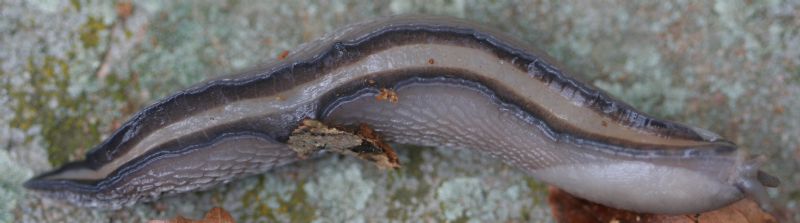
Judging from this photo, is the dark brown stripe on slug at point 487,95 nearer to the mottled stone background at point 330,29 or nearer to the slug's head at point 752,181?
the slug's head at point 752,181

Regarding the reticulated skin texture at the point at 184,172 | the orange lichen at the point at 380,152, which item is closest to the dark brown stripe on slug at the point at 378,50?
the reticulated skin texture at the point at 184,172

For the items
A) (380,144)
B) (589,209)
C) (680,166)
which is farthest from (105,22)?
(680,166)

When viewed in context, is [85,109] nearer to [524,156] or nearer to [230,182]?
[230,182]

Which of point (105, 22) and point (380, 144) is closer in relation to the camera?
point (380, 144)

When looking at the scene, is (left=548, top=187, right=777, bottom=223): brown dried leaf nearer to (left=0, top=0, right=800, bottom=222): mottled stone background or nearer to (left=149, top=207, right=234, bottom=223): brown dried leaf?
(left=0, top=0, right=800, bottom=222): mottled stone background

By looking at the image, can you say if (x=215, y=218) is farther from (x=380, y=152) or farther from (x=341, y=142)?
(x=380, y=152)

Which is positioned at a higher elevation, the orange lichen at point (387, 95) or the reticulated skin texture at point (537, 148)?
the orange lichen at point (387, 95)

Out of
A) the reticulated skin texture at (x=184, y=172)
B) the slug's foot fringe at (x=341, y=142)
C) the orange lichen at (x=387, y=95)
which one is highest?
the orange lichen at (x=387, y=95)

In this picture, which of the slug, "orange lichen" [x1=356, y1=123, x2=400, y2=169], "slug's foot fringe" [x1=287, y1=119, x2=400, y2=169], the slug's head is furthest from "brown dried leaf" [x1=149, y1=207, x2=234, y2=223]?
the slug's head

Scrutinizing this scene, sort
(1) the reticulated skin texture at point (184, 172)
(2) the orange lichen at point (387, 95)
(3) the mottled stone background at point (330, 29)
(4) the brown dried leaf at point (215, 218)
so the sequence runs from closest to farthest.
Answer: (2) the orange lichen at point (387, 95)
(1) the reticulated skin texture at point (184, 172)
(4) the brown dried leaf at point (215, 218)
(3) the mottled stone background at point (330, 29)
